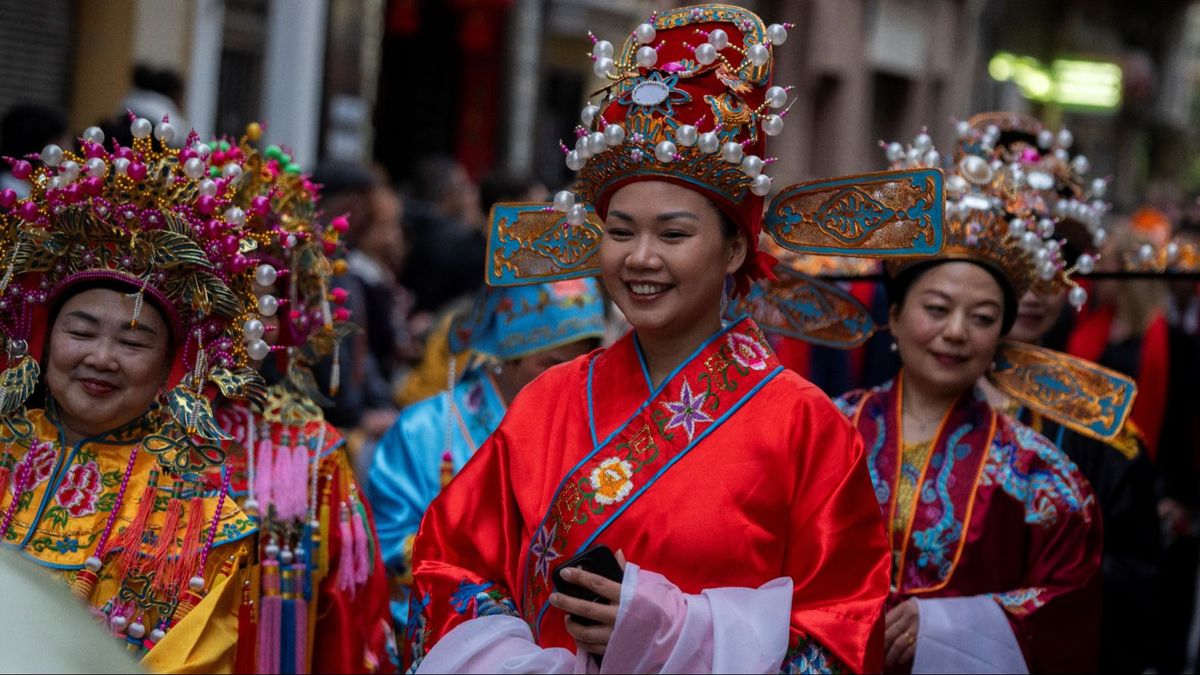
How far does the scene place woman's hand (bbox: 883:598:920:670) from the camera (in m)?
4.29

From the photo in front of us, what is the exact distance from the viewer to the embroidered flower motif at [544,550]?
3.52 m

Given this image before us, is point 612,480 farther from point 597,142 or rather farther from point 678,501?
point 597,142

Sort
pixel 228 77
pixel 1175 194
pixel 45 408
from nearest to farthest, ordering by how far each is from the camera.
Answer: pixel 45 408 < pixel 228 77 < pixel 1175 194

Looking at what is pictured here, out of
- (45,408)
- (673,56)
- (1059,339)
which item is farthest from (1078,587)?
(1059,339)

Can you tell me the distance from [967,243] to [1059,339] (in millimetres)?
3506

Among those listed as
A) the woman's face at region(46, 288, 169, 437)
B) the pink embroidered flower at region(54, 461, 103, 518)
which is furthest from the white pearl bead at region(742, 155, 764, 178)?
the pink embroidered flower at region(54, 461, 103, 518)

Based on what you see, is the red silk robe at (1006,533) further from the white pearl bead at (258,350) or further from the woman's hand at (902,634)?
the white pearl bead at (258,350)

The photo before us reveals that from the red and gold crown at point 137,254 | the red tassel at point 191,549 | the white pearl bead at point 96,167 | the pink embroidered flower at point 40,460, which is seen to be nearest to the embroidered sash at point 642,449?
the red tassel at point 191,549

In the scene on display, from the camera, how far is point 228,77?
11969 millimetres

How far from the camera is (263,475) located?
4.46 m

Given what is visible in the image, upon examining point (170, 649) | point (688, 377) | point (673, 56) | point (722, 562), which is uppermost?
point (673, 56)

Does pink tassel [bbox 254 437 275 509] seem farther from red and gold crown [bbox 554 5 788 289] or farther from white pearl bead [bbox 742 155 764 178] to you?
white pearl bead [bbox 742 155 764 178]

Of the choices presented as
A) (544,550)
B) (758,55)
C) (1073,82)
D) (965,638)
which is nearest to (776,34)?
(758,55)

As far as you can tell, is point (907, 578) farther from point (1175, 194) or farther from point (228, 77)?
point (1175, 194)
